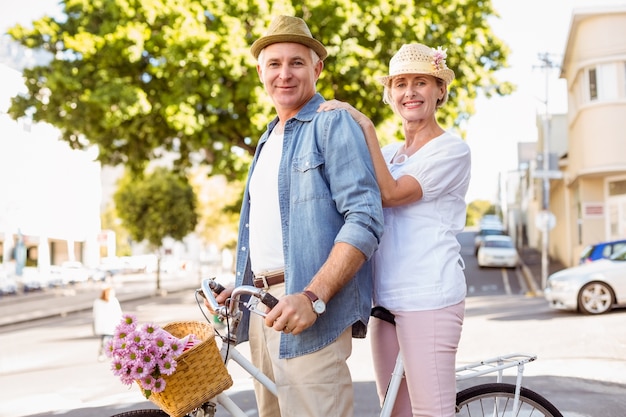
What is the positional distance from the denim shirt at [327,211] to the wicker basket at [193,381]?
9.0 inches

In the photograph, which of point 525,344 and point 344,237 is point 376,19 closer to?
point 525,344

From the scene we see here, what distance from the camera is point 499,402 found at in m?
3.22

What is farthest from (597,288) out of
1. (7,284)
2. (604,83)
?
(7,284)

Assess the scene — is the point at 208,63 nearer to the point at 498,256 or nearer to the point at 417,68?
the point at 417,68

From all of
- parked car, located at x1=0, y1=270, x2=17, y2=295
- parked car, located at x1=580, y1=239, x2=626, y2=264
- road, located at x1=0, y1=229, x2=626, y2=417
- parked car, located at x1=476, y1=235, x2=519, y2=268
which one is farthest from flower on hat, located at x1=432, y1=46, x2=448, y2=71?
parked car, located at x1=0, y1=270, x2=17, y2=295

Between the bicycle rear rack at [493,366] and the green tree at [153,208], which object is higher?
the green tree at [153,208]

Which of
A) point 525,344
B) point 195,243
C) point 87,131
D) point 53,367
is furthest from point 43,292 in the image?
point 195,243

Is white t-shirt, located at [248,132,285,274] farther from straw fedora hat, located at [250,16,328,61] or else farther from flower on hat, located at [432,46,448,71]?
flower on hat, located at [432,46,448,71]

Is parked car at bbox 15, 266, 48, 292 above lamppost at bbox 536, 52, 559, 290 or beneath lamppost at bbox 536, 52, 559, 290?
beneath

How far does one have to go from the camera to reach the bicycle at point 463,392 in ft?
8.63

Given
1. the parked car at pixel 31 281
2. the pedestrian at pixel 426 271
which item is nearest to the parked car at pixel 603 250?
the pedestrian at pixel 426 271

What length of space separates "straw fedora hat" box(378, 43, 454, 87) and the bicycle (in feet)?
3.45

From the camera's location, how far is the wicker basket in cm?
240

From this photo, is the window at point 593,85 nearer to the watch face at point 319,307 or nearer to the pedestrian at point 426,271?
the pedestrian at point 426,271
